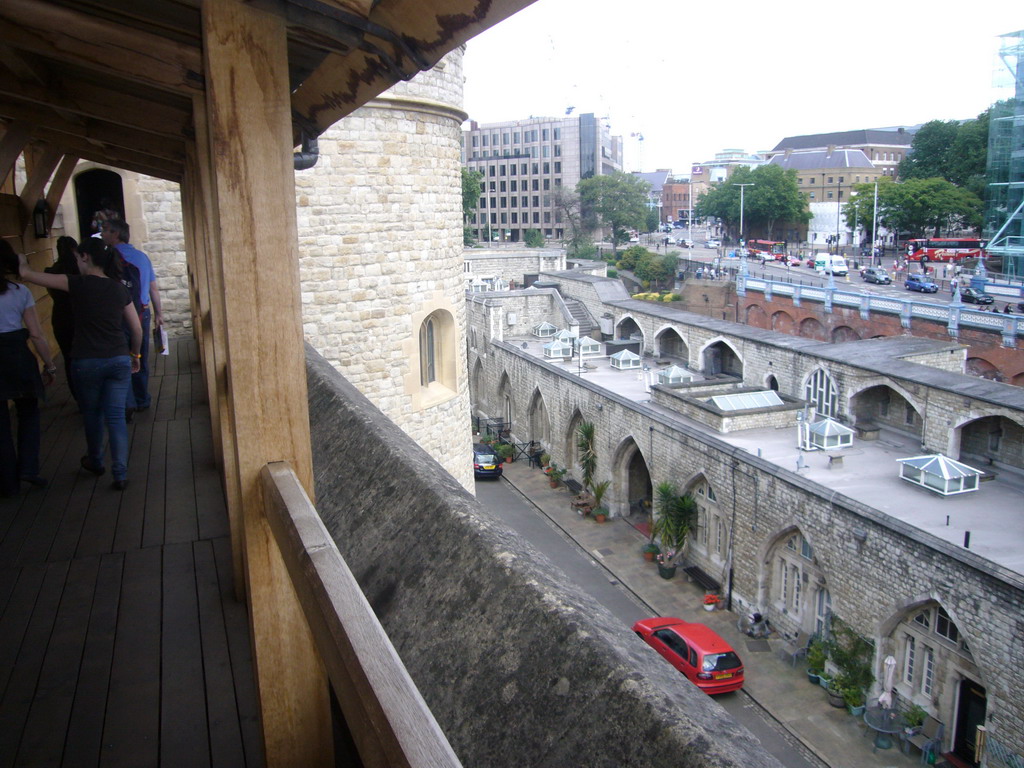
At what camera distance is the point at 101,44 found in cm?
227

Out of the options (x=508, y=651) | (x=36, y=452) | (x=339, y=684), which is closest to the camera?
(x=339, y=684)

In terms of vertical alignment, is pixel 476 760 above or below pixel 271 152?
below

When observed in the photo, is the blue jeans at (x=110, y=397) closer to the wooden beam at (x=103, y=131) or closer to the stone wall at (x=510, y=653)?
the wooden beam at (x=103, y=131)

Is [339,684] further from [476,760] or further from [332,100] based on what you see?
[332,100]

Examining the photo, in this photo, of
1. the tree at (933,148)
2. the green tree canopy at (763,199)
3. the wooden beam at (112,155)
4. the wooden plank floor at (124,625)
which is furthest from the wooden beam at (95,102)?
the green tree canopy at (763,199)

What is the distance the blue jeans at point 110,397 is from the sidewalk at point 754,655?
1001 cm

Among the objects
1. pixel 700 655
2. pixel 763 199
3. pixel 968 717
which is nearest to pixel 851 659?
pixel 968 717

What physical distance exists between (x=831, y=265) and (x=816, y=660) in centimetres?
3146

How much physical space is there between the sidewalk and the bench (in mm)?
135

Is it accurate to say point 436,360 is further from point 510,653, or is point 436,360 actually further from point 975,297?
point 975,297

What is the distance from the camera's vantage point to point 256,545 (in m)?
2.01

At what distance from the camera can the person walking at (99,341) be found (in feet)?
14.1

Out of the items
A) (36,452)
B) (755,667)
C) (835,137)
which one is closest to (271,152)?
(36,452)

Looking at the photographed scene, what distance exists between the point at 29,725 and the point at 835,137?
3272 inches
